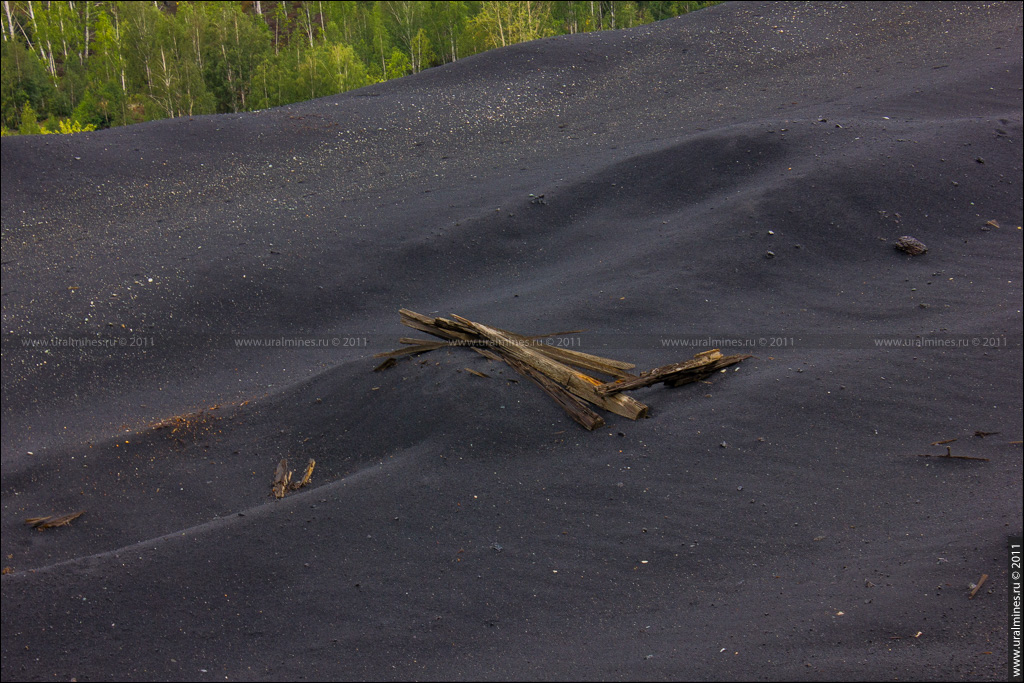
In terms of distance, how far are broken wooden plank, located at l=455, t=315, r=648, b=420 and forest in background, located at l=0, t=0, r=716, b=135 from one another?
21529 mm

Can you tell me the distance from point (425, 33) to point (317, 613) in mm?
35233

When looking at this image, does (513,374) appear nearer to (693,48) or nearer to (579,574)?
(579,574)

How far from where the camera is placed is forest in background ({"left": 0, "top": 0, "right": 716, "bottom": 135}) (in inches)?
1063

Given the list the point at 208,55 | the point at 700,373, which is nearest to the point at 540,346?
the point at 700,373

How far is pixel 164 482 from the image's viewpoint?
21.9ft

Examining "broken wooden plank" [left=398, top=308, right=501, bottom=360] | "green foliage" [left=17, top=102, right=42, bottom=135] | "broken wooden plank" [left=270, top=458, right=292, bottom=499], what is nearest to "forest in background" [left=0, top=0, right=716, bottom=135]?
"green foliage" [left=17, top=102, right=42, bottom=135]

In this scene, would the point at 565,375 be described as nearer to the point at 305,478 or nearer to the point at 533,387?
the point at 533,387

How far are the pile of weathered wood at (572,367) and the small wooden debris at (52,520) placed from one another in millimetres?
A: 3050

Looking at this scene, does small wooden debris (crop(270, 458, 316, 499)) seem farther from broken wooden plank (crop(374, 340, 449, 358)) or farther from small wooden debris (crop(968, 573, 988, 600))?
small wooden debris (crop(968, 573, 988, 600))

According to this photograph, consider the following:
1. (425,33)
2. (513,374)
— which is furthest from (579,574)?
(425,33)

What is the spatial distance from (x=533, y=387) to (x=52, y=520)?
4.53 meters

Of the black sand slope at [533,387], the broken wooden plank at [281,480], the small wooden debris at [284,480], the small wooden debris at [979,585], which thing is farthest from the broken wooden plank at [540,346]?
the small wooden debris at [979,585]

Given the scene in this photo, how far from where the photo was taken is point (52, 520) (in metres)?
6.40

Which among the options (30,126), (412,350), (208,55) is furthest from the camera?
(208,55)
